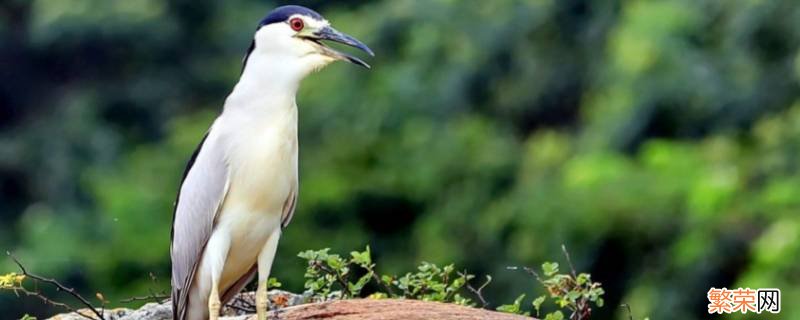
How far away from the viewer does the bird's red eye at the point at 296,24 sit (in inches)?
322

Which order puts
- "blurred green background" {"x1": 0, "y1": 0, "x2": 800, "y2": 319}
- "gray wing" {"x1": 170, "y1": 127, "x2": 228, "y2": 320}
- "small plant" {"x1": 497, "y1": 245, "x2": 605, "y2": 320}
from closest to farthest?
"small plant" {"x1": 497, "y1": 245, "x2": 605, "y2": 320} → "gray wing" {"x1": 170, "y1": 127, "x2": 228, "y2": 320} → "blurred green background" {"x1": 0, "y1": 0, "x2": 800, "y2": 319}

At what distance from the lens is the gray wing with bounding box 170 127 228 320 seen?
8.27 meters

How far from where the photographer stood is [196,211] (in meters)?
8.36

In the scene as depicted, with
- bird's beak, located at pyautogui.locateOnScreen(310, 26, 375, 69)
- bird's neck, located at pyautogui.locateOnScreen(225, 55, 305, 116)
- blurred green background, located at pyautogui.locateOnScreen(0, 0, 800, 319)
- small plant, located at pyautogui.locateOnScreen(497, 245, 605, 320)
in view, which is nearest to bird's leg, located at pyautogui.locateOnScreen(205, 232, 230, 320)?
bird's neck, located at pyautogui.locateOnScreen(225, 55, 305, 116)

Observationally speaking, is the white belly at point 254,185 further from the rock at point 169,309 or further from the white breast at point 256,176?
the rock at point 169,309

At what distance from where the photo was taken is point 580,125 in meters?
20.4

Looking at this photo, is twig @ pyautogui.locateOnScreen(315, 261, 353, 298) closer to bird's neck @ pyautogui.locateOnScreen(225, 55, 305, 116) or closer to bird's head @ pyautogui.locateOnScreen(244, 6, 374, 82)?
bird's neck @ pyautogui.locateOnScreen(225, 55, 305, 116)

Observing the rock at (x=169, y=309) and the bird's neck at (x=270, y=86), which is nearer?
the bird's neck at (x=270, y=86)

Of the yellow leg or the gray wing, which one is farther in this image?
the gray wing

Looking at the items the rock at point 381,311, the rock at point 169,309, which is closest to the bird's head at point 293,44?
the rock at point 381,311

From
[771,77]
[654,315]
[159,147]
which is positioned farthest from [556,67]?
[654,315]

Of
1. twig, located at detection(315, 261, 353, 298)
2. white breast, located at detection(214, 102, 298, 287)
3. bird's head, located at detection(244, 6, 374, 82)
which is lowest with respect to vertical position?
twig, located at detection(315, 261, 353, 298)

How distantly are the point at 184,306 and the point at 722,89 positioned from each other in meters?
11.5

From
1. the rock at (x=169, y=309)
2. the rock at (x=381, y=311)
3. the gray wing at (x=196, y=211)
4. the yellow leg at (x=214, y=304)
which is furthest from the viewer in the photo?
the rock at (x=169, y=309)
